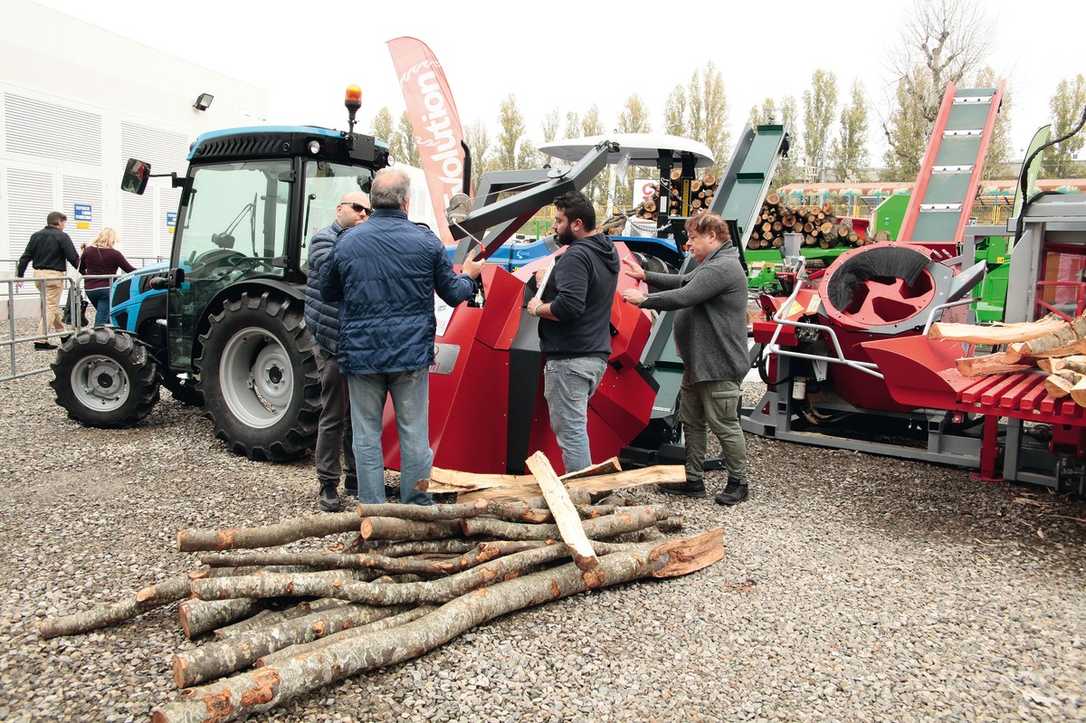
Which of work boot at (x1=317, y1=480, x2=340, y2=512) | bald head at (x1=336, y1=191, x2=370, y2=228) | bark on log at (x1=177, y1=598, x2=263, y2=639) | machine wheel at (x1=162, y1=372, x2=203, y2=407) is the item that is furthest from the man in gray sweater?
machine wheel at (x1=162, y1=372, x2=203, y2=407)

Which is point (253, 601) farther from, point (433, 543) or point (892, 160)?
point (892, 160)

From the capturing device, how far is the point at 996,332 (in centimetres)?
494

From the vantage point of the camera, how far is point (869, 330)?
6266 millimetres

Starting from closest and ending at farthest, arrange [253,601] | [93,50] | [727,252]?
[253,601]
[727,252]
[93,50]

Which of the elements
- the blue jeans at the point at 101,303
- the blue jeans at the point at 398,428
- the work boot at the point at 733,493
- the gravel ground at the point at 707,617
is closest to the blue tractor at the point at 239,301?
the gravel ground at the point at 707,617

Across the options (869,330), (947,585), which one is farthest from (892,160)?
(947,585)

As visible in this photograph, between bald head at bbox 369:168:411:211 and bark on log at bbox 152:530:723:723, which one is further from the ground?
bald head at bbox 369:168:411:211

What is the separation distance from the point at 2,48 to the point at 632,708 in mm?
16126

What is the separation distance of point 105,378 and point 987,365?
21.1 ft

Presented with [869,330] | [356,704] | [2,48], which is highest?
[2,48]

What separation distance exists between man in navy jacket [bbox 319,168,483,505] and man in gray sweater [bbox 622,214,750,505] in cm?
133

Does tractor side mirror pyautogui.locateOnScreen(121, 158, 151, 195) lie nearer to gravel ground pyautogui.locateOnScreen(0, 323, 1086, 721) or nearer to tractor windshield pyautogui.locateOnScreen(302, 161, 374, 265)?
tractor windshield pyautogui.locateOnScreen(302, 161, 374, 265)

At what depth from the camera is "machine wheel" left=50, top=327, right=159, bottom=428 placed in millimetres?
6613

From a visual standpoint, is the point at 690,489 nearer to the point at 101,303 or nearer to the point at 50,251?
the point at 101,303
